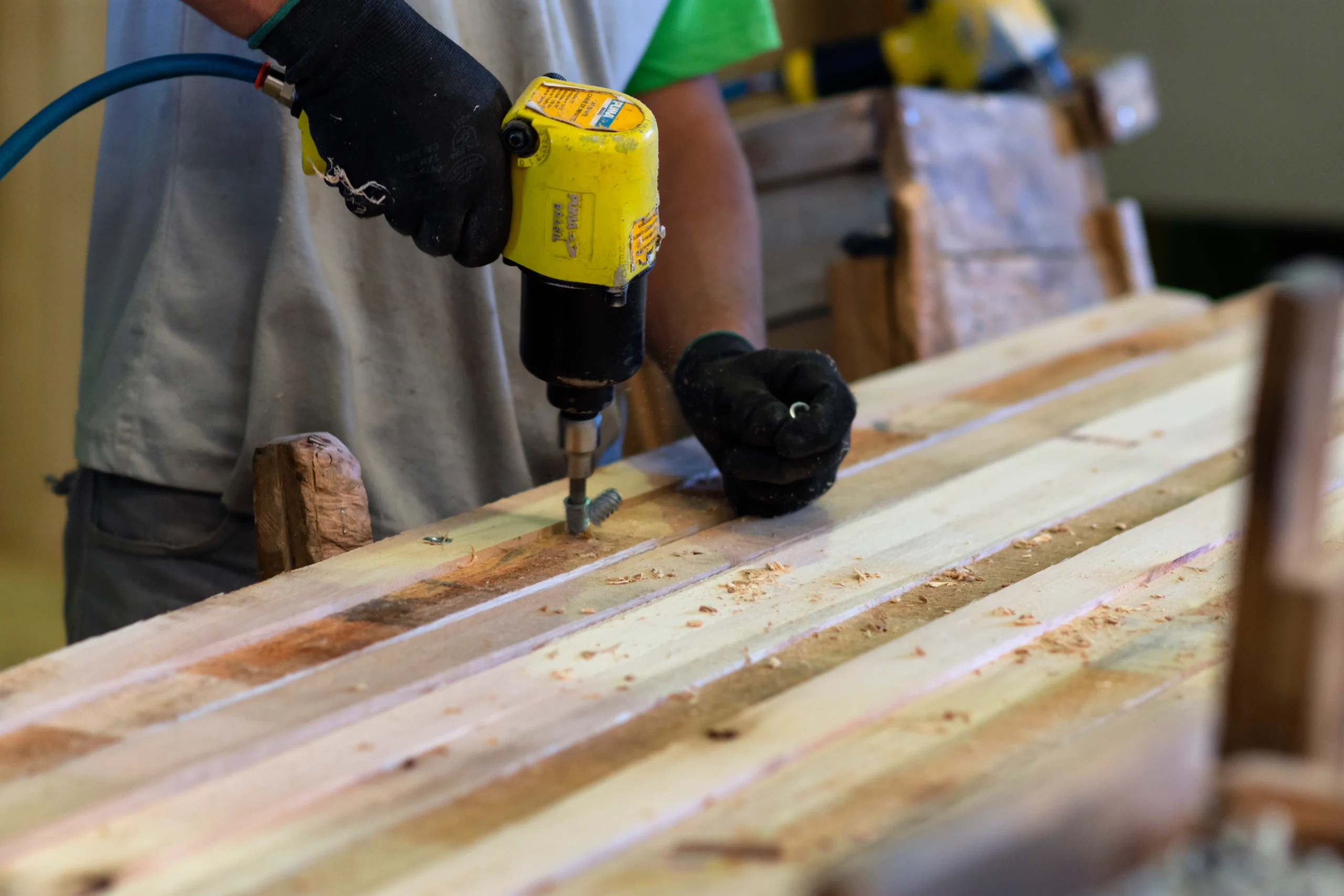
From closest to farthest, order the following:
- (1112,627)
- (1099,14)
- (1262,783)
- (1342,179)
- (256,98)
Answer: (1262,783)
(1112,627)
(256,98)
(1342,179)
(1099,14)

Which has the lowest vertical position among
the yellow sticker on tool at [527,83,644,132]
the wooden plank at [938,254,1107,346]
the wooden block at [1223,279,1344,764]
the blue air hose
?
the wooden plank at [938,254,1107,346]

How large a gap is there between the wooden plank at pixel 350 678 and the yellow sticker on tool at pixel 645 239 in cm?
32

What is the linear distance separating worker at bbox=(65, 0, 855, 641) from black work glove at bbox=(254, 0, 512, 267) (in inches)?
0.8

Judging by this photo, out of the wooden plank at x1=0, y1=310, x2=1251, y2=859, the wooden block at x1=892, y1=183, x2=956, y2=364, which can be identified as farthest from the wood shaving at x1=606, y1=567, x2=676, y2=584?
the wooden block at x1=892, y1=183, x2=956, y2=364

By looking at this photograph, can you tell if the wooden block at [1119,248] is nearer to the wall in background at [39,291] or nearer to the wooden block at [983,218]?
the wooden block at [983,218]

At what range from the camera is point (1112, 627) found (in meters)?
1.15

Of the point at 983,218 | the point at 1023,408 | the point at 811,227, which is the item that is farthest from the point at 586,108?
the point at 983,218

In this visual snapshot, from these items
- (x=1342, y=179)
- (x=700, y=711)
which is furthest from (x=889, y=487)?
(x=1342, y=179)

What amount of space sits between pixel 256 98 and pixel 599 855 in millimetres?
1165

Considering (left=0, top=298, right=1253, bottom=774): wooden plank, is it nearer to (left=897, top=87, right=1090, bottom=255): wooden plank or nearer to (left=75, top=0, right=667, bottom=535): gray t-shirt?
(left=75, top=0, right=667, bottom=535): gray t-shirt

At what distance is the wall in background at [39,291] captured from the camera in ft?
8.25

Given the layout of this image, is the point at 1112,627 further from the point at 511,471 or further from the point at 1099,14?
the point at 1099,14

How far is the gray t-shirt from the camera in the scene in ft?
5.24

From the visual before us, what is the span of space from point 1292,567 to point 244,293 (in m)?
1.30
